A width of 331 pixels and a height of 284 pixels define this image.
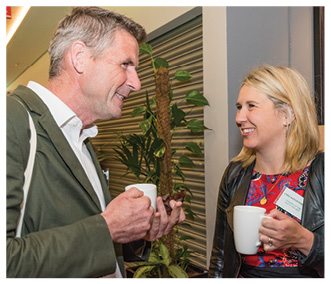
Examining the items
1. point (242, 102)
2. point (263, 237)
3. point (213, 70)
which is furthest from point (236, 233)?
point (213, 70)

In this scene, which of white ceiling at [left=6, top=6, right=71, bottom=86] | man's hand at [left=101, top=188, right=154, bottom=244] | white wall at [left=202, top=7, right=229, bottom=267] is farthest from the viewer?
white ceiling at [left=6, top=6, right=71, bottom=86]

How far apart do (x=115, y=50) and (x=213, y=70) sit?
156cm

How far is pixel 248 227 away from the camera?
3.66 ft

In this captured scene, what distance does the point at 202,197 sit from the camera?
3.02 metres

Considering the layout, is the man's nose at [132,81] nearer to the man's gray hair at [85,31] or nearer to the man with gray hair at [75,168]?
the man with gray hair at [75,168]

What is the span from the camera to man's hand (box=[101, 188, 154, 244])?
2.87 ft

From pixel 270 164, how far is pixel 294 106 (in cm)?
33

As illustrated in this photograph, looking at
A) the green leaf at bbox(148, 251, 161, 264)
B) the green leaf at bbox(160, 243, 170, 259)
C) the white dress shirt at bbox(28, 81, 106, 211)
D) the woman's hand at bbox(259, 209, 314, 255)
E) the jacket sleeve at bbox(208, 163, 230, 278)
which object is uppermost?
the white dress shirt at bbox(28, 81, 106, 211)

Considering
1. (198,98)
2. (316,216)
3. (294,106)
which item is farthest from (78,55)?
(198,98)

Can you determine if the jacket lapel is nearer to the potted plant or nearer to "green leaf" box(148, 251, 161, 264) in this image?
the potted plant

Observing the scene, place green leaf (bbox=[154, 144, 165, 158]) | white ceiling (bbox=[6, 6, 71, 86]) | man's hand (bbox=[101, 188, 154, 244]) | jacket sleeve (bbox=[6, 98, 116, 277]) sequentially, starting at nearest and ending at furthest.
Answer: jacket sleeve (bbox=[6, 98, 116, 277]) < man's hand (bbox=[101, 188, 154, 244]) < green leaf (bbox=[154, 144, 165, 158]) < white ceiling (bbox=[6, 6, 71, 86])

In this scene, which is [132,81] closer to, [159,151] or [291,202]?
[291,202]

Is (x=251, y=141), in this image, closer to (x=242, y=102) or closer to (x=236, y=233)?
(x=242, y=102)

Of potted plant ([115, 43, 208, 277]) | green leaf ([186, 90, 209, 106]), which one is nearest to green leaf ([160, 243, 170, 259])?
potted plant ([115, 43, 208, 277])
